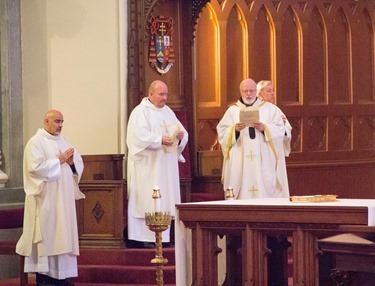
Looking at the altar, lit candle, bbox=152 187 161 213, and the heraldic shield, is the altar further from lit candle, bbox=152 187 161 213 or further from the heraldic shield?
the heraldic shield

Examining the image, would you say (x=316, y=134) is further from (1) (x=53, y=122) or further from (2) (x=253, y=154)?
(1) (x=53, y=122)

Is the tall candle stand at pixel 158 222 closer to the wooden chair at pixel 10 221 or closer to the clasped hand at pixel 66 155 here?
the clasped hand at pixel 66 155

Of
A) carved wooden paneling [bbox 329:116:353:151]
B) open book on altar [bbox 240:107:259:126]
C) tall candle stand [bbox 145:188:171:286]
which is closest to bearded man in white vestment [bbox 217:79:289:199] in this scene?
open book on altar [bbox 240:107:259:126]

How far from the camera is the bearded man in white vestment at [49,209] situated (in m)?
11.4

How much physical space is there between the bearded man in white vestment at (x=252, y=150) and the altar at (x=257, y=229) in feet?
12.9

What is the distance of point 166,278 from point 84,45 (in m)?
3.85

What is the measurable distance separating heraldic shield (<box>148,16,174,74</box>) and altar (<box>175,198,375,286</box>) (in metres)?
5.50

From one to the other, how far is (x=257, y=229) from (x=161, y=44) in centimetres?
617

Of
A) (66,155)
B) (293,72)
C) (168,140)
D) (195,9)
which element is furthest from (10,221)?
(293,72)

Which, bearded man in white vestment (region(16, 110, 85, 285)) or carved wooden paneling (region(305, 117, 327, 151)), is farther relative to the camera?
carved wooden paneling (region(305, 117, 327, 151))

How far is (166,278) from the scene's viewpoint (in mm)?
11703

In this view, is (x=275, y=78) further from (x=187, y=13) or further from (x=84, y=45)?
(x=84, y=45)

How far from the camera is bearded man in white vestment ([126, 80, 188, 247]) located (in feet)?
42.0

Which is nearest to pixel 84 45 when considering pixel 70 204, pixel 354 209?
pixel 70 204
